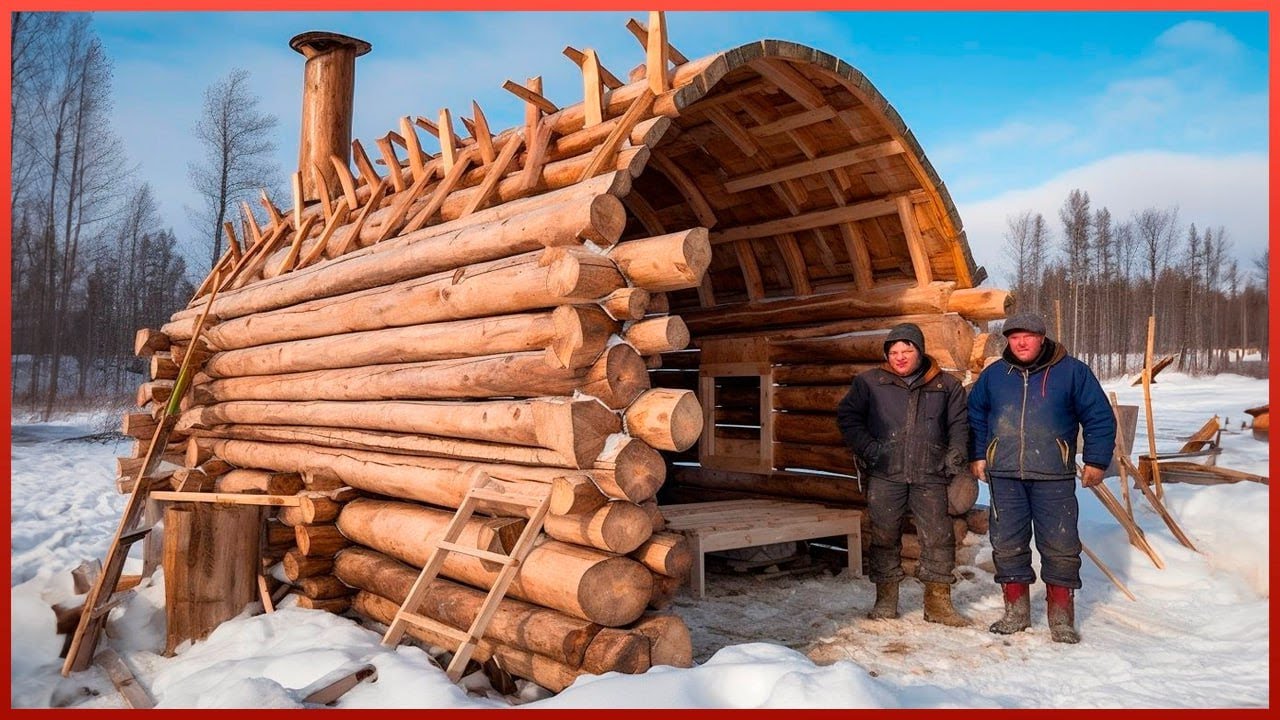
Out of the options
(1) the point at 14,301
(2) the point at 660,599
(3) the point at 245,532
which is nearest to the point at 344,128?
(3) the point at 245,532

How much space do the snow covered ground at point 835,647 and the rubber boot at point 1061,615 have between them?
3.6 inches

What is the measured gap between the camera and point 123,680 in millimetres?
5656

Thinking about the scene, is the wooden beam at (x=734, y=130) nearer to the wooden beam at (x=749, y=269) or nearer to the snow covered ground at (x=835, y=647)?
the wooden beam at (x=749, y=269)

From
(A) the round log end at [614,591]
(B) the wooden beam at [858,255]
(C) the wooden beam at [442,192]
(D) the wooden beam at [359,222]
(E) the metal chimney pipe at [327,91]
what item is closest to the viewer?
(A) the round log end at [614,591]

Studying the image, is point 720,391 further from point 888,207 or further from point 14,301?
point 14,301

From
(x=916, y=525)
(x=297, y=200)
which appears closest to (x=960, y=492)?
(x=916, y=525)

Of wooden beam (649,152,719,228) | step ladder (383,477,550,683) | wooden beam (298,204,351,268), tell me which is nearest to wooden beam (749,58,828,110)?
wooden beam (649,152,719,228)

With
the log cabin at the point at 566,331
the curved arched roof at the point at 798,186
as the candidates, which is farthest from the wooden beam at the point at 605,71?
the curved arched roof at the point at 798,186

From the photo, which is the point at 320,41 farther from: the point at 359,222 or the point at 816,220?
the point at 816,220

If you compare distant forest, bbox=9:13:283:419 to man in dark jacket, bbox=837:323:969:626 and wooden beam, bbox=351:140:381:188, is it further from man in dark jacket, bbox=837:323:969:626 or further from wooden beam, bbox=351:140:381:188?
man in dark jacket, bbox=837:323:969:626

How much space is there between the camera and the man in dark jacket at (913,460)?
609 cm

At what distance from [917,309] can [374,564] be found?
16.5 ft

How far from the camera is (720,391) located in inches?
374

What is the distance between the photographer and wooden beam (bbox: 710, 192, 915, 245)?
7.71 meters
